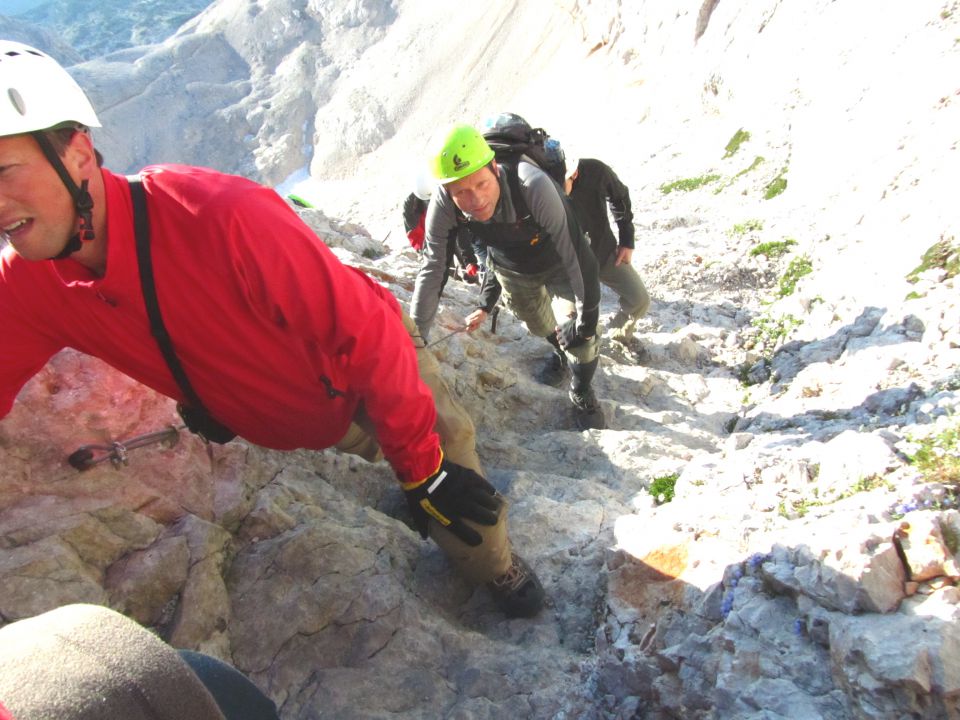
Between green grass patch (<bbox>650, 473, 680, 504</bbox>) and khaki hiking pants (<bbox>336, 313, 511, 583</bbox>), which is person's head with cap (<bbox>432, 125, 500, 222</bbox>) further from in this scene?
green grass patch (<bbox>650, 473, 680, 504</bbox>)

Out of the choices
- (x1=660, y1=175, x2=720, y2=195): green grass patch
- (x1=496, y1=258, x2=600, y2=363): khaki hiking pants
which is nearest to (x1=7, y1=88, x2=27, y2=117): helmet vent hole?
(x1=496, y1=258, x2=600, y2=363): khaki hiking pants

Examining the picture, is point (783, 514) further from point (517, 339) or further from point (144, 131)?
point (144, 131)

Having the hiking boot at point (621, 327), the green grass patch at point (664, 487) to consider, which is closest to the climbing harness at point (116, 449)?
the green grass patch at point (664, 487)

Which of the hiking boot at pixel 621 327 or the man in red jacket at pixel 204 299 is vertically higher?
the man in red jacket at pixel 204 299

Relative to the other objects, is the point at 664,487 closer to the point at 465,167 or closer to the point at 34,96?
the point at 465,167

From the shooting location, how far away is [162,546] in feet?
13.0

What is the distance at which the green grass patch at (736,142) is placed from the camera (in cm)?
1741

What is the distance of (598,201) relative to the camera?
7.99 meters

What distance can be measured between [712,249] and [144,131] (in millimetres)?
85961

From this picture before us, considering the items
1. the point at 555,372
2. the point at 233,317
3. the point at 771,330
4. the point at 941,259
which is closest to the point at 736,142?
the point at 771,330

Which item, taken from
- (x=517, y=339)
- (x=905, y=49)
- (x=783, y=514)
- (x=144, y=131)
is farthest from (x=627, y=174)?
(x=144, y=131)

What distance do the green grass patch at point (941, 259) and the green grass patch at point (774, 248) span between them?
398 cm

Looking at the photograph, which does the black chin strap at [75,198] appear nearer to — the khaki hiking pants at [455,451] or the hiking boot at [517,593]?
the khaki hiking pants at [455,451]

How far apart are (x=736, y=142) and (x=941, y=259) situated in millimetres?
12461
